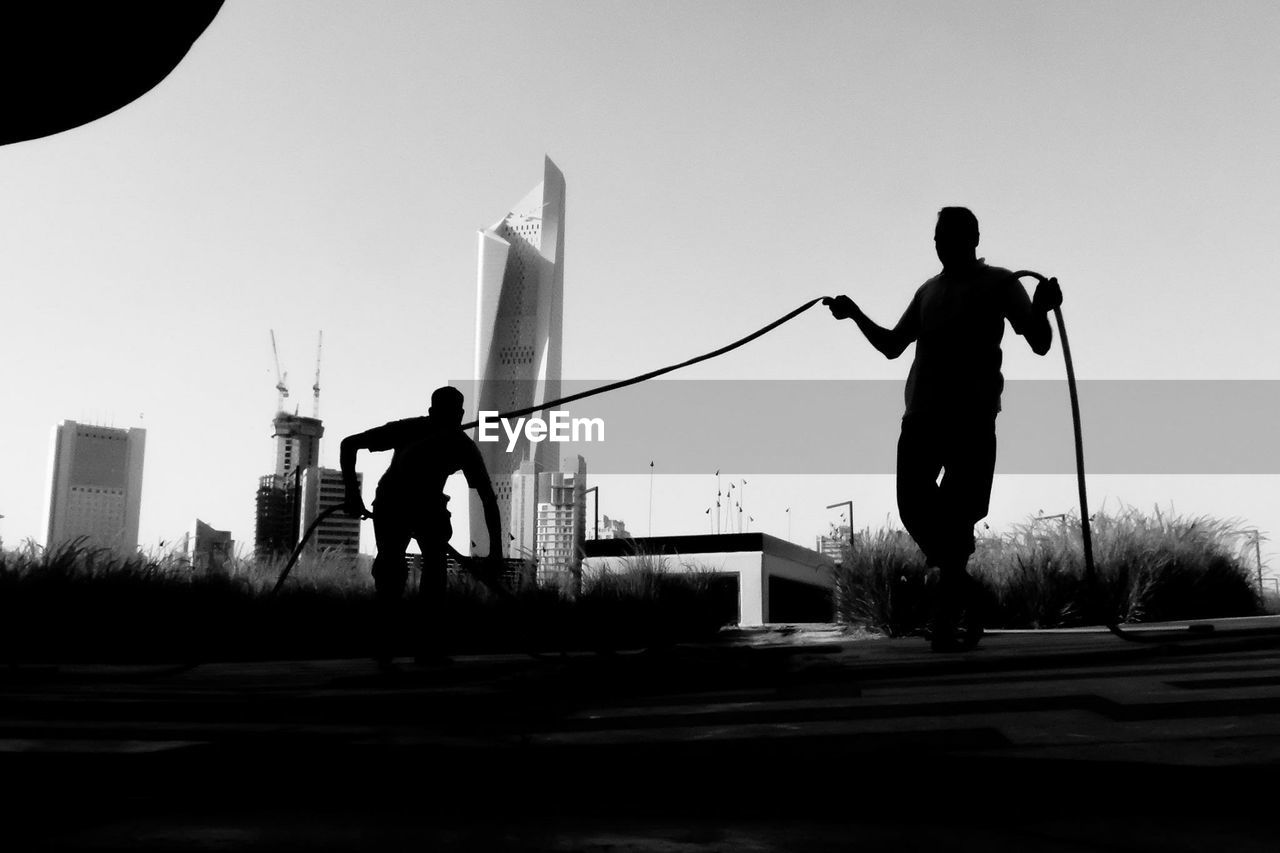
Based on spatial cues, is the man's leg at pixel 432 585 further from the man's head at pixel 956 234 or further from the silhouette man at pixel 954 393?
the man's head at pixel 956 234

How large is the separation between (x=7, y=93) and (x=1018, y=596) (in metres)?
9.89

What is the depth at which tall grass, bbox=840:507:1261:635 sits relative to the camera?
388 inches

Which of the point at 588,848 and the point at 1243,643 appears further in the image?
the point at 1243,643

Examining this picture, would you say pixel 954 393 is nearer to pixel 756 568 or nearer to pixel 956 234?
pixel 956 234

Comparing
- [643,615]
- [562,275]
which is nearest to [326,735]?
[643,615]

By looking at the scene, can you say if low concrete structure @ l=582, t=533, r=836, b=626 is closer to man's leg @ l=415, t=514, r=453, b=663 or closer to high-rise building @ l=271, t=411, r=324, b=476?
man's leg @ l=415, t=514, r=453, b=663

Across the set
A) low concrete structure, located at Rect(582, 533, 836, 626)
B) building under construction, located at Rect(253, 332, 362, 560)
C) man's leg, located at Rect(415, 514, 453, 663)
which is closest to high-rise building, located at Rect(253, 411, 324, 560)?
building under construction, located at Rect(253, 332, 362, 560)

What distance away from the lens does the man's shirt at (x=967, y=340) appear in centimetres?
441

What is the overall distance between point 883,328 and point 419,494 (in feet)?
8.52

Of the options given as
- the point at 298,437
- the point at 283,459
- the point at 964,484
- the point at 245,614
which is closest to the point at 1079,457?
the point at 964,484

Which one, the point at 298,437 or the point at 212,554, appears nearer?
the point at 212,554

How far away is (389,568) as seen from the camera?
5898 mm

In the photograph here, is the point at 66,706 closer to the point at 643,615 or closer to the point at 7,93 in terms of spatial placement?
the point at 7,93

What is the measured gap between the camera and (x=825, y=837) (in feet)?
4.00
